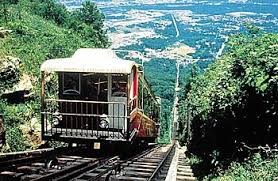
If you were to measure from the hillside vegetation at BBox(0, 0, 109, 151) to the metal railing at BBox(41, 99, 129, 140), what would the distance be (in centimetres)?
411

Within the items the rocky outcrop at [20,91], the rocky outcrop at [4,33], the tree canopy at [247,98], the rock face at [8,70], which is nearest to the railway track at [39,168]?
the tree canopy at [247,98]

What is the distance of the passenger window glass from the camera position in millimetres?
11735

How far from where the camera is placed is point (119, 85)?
38.7ft

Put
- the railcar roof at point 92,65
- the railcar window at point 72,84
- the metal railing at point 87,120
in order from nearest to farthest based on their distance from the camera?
the railcar roof at point 92,65 < the metal railing at point 87,120 < the railcar window at point 72,84

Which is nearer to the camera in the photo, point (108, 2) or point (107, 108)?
point (107, 108)

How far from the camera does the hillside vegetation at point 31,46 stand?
17609 millimetres

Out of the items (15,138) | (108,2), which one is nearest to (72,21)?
(15,138)

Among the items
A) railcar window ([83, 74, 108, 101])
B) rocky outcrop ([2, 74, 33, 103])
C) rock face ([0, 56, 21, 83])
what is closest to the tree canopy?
railcar window ([83, 74, 108, 101])

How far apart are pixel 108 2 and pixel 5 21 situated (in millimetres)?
145362

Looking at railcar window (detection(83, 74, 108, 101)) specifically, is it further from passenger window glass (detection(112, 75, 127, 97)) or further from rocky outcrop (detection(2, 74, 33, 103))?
rocky outcrop (detection(2, 74, 33, 103))

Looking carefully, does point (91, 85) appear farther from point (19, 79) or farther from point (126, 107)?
point (19, 79)

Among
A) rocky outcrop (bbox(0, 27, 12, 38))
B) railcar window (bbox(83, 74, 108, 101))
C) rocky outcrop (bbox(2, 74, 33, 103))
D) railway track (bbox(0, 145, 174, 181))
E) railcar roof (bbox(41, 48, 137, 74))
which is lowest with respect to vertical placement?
rocky outcrop (bbox(2, 74, 33, 103))

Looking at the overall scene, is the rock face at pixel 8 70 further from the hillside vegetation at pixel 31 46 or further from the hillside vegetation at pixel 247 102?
the hillside vegetation at pixel 247 102

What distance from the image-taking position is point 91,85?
12.0m
